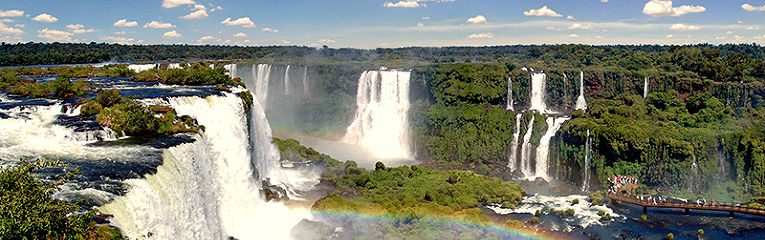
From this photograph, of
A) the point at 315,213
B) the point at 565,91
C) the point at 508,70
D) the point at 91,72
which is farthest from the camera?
the point at 508,70

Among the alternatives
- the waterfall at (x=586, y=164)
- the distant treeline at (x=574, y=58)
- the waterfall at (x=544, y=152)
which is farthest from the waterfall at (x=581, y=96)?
the waterfall at (x=586, y=164)

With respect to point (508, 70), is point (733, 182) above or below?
below

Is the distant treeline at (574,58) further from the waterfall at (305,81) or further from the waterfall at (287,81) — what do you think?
the waterfall at (305,81)

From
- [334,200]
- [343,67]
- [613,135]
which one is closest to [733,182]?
[613,135]

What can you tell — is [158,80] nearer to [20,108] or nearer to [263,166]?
[263,166]

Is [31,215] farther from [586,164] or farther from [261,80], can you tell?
[261,80]

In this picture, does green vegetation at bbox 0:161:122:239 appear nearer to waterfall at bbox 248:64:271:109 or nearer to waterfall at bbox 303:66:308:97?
waterfall at bbox 303:66:308:97
